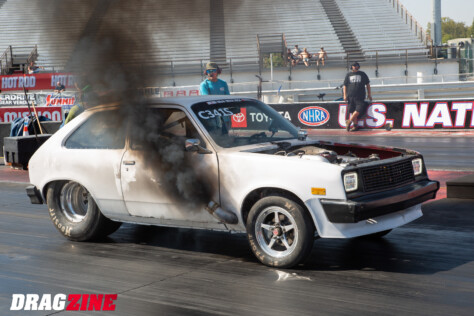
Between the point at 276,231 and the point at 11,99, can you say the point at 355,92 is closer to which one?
the point at 276,231

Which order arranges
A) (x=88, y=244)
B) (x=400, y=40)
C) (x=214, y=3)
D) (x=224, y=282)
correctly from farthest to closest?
(x=400, y=40) → (x=88, y=244) → (x=224, y=282) → (x=214, y=3)

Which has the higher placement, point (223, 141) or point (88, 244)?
point (223, 141)

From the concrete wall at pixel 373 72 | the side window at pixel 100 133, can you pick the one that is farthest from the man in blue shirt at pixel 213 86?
the concrete wall at pixel 373 72

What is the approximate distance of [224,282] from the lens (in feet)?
18.2

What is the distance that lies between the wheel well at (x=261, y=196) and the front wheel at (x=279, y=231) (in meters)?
0.07

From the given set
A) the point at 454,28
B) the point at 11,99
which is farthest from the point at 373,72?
the point at 454,28

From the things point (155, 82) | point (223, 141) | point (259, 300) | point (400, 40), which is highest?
point (400, 40)

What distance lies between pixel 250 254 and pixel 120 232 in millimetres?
2042

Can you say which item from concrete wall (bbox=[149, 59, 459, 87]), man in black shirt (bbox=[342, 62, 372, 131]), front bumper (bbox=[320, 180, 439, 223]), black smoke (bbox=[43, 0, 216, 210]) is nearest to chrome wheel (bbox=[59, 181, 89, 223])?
black smoke (bbox=[43, 0, 216, 210])

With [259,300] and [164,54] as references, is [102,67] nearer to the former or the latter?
[164,54]

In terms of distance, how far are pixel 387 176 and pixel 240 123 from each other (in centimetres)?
165

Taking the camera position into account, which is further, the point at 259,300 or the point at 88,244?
the point at 88,244

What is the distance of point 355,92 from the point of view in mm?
20375

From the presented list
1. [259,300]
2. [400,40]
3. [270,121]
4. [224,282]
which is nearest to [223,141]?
[270,121]
